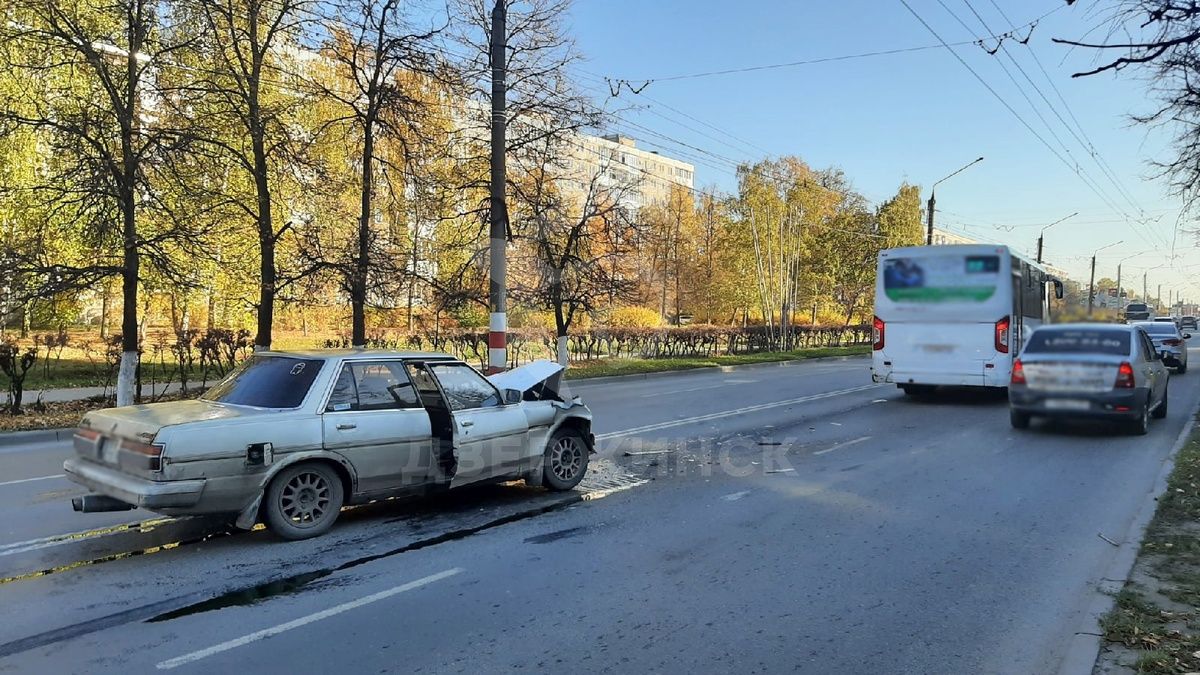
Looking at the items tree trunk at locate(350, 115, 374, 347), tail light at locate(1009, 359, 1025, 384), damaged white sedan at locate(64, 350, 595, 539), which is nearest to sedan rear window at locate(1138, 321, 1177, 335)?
tail light at locate(1009, 359, 1025, 384)

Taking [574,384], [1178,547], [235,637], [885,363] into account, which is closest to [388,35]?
[574,384]

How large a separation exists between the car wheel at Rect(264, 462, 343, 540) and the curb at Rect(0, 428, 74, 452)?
7950mm

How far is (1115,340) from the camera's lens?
10.7 meters

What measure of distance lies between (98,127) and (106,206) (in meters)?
1.44

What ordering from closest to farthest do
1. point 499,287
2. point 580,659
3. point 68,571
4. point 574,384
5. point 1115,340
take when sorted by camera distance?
point 580,659
point 68,571
point 1115,340
point 499,287
point 574,384

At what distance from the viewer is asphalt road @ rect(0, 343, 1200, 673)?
4.03 m

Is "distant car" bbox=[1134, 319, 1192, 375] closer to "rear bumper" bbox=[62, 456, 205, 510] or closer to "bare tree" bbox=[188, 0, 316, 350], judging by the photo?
"bare tree" bbox=[188, 0, 316, 350]

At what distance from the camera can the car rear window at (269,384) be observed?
6.05 meters

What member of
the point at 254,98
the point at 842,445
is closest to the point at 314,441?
the point at 842,445

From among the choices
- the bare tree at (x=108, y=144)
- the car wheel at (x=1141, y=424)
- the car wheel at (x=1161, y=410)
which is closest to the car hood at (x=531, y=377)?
the car wheel at (x=1141, y=424)

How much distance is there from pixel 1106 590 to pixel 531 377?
5082mm

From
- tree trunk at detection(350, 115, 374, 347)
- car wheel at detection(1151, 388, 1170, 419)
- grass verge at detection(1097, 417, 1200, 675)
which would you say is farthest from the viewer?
tree trunk at detection(350, 115, 374, 347)

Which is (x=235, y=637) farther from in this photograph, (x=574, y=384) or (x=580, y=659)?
(x=574, y=384)

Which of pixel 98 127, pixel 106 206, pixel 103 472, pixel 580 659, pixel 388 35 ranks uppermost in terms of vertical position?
pixel 388 35
